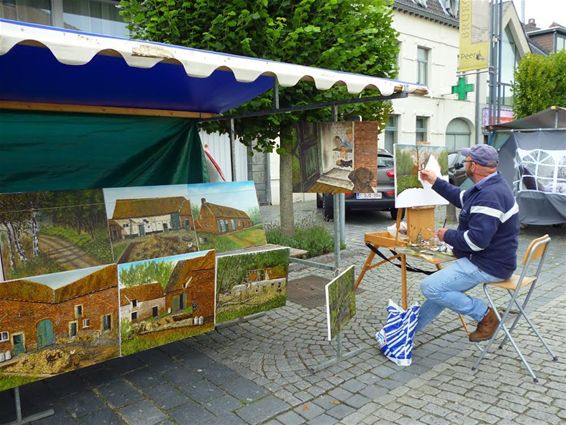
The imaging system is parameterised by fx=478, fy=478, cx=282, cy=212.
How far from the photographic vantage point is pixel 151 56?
2480 millimetres

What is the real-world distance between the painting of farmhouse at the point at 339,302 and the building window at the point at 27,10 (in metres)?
8.27

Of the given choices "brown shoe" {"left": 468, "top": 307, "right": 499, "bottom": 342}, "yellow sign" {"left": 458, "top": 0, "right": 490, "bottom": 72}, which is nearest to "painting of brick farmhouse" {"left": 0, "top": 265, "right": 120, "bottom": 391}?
"brown shoe" {"left": 468, "top": 307, "right": 499, "bottom": 342}

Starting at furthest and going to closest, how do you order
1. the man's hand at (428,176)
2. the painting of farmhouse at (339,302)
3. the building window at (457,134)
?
the building window at (457,134)
the man's hand at (428,176)
the painting of farmhouse at (339,302)

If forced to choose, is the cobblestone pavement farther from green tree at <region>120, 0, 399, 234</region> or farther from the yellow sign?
the yellow sign

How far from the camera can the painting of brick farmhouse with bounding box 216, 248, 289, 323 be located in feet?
12.2

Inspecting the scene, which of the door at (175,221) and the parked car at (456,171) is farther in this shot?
the parked car at (456,171)

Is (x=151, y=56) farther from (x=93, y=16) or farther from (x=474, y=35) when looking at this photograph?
(x=474, y=35)

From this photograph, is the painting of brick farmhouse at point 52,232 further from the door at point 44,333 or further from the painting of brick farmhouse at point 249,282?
the painting of brick farmhouse at point 249,282

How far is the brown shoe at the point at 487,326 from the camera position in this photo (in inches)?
144

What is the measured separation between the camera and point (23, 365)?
110 inches

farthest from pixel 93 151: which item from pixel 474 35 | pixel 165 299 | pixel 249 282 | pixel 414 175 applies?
pixel 474 35

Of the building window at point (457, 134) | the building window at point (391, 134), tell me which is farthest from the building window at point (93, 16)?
the building window at point (457, 134)

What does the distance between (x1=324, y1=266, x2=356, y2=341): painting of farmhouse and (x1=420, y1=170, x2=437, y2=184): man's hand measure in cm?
110

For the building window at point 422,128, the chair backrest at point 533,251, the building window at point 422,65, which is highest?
the building window at point 422,65
